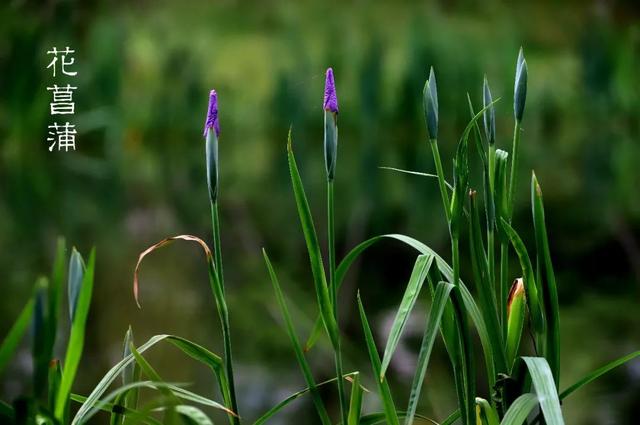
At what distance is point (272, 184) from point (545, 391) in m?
4.33

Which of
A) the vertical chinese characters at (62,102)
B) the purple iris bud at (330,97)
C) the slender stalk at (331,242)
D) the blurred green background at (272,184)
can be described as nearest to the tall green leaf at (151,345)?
the slender stalk at (331,242)

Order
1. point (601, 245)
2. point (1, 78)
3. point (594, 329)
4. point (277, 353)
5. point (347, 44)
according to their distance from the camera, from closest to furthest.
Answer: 1. point (277, 353)
2. point (594, 329)
3. point (601, 245)
4. point (1, 78)
5. point (347, 44)

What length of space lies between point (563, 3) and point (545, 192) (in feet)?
28.3

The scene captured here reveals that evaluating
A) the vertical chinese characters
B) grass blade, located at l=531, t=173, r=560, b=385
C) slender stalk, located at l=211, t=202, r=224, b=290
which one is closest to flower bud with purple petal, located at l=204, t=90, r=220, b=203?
slender stalk, located at l=211, t=202, r=224, b=290

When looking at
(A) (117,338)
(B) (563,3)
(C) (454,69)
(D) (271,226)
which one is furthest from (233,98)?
(B) (563,3)

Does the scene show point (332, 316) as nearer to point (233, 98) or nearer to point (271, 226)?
point (271, 226)

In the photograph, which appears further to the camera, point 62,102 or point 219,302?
point 62,102

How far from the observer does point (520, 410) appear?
0.71 metres

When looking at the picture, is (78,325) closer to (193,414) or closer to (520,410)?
(193,414)

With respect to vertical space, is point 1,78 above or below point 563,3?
below

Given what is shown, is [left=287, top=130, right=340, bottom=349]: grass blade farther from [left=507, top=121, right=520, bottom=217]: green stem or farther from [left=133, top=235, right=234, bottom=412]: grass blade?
[left=507, top=121, right=520, bottom=217]: green stem

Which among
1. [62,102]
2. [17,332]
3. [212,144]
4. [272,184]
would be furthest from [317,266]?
[272,184]

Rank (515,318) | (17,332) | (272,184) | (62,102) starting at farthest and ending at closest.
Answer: (272,184), (62,102), (515,318), (17,332)

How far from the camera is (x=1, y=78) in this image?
443 centimetres
